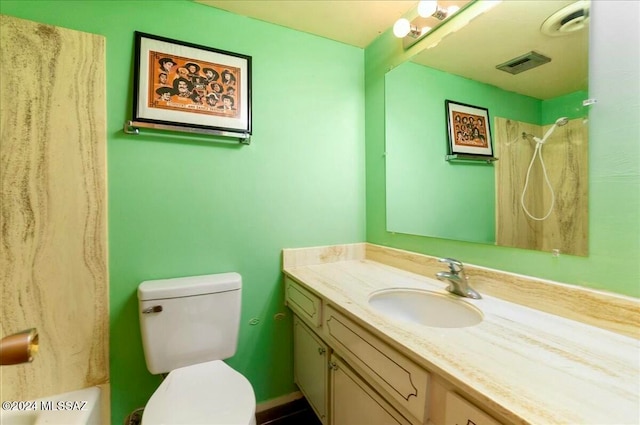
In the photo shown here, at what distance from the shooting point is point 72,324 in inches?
44.6

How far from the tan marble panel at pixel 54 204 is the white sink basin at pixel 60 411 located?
0.03m

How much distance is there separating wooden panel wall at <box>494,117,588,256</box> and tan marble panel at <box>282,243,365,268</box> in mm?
815

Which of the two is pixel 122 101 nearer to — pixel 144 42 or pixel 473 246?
pixel 144 42

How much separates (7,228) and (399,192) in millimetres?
1746

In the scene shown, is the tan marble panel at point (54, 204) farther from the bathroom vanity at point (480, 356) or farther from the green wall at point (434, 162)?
the green wall at point (434, 162)

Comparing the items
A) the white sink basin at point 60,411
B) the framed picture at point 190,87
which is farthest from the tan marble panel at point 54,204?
the framed picture at point 190,87

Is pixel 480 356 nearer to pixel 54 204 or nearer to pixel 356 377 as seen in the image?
pixel 356 377

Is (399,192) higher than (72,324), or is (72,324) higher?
(399,192)

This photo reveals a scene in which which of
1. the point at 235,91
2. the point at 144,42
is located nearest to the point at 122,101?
the point at 144,42

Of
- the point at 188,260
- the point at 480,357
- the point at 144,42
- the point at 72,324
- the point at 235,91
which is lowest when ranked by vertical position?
the point at 72,324

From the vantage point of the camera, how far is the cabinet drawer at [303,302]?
3.77 feet

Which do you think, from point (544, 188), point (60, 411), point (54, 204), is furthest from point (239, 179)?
point (544, 188)

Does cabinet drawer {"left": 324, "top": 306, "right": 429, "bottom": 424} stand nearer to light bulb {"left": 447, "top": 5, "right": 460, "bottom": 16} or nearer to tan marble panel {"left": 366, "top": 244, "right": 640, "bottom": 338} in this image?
tan marble panel {"left": 366, "top": 244, "right": 640, "bottom": 338}

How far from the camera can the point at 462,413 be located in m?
0.57
